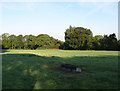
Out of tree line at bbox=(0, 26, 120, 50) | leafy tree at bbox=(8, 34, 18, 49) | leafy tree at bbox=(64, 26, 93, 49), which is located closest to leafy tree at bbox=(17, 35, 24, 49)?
tree line at bbox=(0, 26, 120, 50)

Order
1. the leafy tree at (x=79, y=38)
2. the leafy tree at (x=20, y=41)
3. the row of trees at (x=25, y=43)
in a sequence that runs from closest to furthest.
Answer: the leafy tree at (x=79, y=38)
the row of trees at (x=25, y=43)
the leafy tree at (x=20, y=41)

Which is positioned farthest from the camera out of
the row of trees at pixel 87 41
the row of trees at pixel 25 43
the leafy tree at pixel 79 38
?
the row of trees at pixel 25 43

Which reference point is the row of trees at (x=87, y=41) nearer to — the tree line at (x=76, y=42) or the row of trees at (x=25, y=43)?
the tree line at (x=76, y=42)

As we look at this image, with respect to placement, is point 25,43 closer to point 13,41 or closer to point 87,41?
point 13,41

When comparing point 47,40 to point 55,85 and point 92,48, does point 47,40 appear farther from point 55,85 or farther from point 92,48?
point 55,85

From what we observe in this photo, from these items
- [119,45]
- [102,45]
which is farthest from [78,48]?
[119,45]

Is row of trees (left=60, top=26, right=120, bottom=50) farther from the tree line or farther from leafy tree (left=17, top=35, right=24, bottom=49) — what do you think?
leafy tree (left=17, top=35, right=24, bottom=49)

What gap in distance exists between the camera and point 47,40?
89.9 meters

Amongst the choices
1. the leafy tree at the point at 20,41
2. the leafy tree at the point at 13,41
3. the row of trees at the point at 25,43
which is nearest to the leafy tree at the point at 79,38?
the row of trees at the point at 25,43

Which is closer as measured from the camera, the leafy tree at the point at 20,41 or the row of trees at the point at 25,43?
the row of trees at the point at 25,43

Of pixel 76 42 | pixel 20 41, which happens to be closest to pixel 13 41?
pixel 20 41

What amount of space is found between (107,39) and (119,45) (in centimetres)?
713

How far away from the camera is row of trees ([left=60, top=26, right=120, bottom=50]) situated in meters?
67.6

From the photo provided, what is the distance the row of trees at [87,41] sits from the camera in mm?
67625
